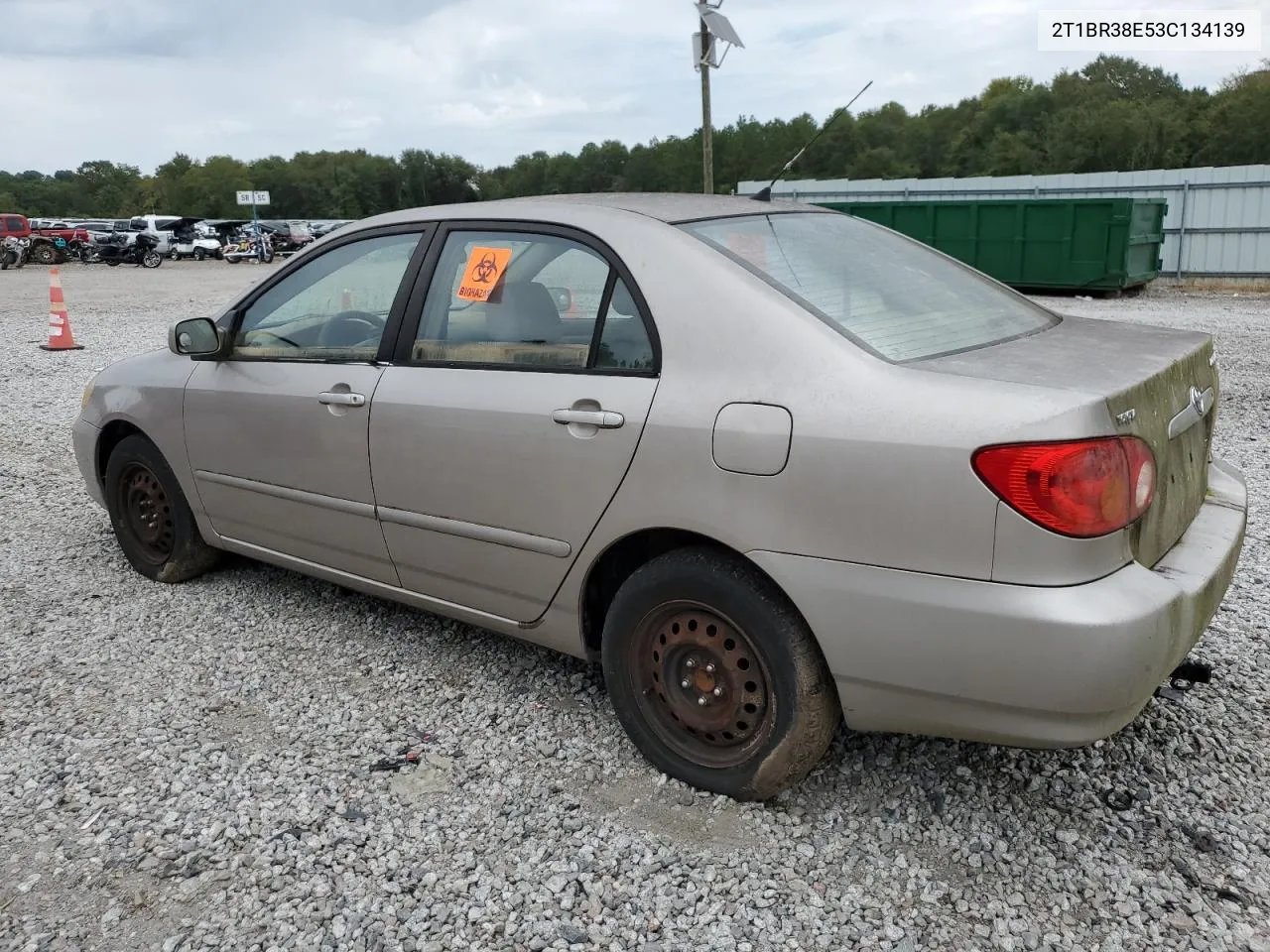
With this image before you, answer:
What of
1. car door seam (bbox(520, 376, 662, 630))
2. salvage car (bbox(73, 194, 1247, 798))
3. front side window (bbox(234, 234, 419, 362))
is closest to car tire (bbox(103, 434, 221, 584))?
salvage car (bbox(73, 194, 1247, 798))

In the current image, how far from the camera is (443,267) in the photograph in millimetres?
3379

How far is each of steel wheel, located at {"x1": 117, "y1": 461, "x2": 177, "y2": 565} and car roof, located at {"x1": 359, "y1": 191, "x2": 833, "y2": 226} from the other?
171cm

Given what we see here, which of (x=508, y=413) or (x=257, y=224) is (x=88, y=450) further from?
(x=257, y=224)

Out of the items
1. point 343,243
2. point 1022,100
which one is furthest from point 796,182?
point 1022,100

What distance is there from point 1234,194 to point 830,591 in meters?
22.0

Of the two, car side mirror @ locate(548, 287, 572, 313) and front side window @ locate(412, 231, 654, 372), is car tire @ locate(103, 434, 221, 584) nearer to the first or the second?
front side window @ locate(412, 231, 654, 372)

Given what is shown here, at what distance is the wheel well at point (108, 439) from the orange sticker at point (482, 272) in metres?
2.02

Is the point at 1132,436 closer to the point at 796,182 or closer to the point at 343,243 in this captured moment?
the point at 343,243

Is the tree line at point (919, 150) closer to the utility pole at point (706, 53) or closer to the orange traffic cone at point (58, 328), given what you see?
the utility pole at point (706, 53)

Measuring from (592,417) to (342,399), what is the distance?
1.09m

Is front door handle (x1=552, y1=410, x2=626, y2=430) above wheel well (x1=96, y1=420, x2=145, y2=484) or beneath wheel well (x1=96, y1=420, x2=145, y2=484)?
above

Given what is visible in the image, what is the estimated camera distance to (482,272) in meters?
3.27

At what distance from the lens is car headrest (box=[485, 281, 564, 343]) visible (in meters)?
3.08

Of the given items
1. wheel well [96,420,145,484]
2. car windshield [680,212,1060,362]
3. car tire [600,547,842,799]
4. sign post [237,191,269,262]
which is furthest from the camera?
sign post [237,191,269,262]
